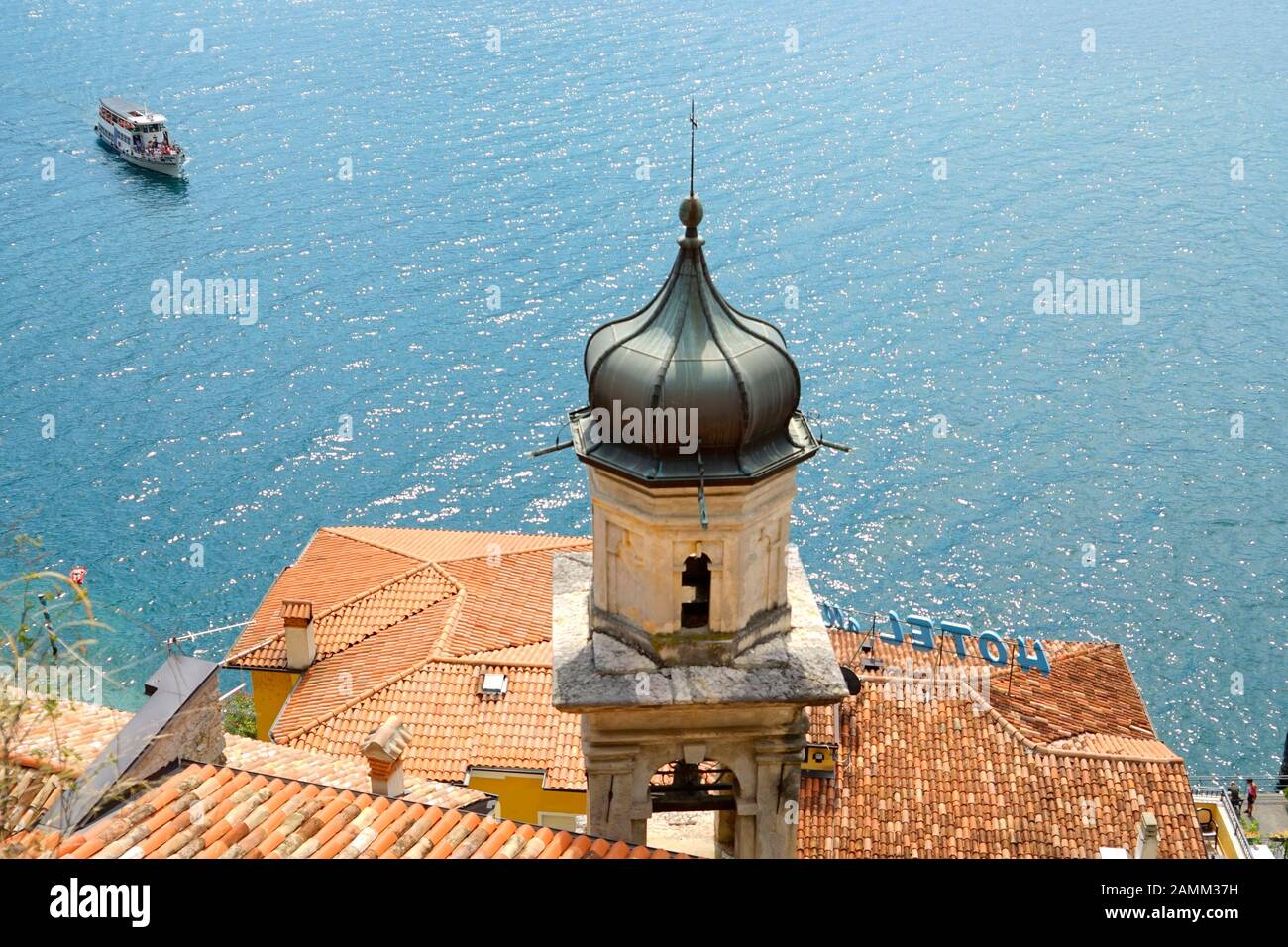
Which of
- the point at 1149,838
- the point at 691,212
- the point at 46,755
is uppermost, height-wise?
the point at 691,212

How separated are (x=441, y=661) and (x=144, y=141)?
64588mm

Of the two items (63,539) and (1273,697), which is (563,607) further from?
(63,539)

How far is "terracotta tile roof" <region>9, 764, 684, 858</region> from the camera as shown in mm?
14148

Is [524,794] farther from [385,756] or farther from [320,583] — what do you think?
[385,756]

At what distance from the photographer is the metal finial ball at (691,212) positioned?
15.5 m

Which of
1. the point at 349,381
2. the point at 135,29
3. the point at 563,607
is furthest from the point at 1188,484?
the point at 135,29

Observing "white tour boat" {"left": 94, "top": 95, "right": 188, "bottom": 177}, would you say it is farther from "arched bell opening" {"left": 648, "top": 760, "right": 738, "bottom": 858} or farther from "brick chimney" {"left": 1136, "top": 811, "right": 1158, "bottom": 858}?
"arched bell opening" {"left": 648, "top": 760, "right": 738, "bottom": 858}

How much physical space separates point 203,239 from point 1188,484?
52813 mm

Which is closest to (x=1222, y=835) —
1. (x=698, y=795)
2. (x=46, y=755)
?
(x=698, y=795)

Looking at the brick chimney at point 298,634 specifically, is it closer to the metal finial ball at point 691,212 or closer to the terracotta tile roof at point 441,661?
the terracotta tile roof at point 441,661

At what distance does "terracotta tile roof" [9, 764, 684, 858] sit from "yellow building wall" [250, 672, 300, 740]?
19493 mm

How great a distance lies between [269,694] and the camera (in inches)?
1385

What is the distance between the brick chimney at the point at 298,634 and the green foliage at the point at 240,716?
3.84 meters
